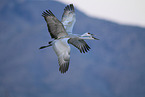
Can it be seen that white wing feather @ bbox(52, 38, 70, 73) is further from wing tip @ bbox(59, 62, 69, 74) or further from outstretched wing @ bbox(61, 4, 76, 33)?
outstretched wing @ bbox(61, 4, 76, 33)

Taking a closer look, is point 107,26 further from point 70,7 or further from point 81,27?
point 70,7

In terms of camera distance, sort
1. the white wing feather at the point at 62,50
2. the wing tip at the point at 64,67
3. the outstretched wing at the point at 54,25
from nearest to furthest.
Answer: the outstretched wing at the point at 54,25, the wing tip at the point at 64,67, the white wing feather at the point at 62,50

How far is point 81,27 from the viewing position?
1071 inches

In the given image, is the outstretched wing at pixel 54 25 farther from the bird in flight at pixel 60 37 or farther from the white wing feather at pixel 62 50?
the white wing feather at pixel 62 50

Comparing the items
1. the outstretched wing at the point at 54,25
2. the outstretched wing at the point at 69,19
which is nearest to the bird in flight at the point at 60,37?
the outstretched wing at the point at 54,25

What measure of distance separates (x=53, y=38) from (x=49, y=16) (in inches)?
31.1

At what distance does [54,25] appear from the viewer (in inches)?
307

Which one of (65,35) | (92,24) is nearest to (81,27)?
(92,24)

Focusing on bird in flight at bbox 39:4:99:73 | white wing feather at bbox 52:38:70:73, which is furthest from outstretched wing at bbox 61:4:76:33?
white wing feather at bbox 52:38:70:73

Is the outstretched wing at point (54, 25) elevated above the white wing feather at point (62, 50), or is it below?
above

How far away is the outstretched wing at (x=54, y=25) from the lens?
7637 millimetres

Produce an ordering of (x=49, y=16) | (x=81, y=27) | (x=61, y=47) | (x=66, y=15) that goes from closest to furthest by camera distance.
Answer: (x=49, y=16) < (x=61, y=47) < (x=66, y=15) < (x=81, y=27)

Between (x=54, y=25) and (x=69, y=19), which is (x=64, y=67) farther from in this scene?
(x=69, y=19)

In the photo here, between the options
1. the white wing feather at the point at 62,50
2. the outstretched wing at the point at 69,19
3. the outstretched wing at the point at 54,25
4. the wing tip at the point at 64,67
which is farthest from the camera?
the outstretched wing at the point at 69,19
